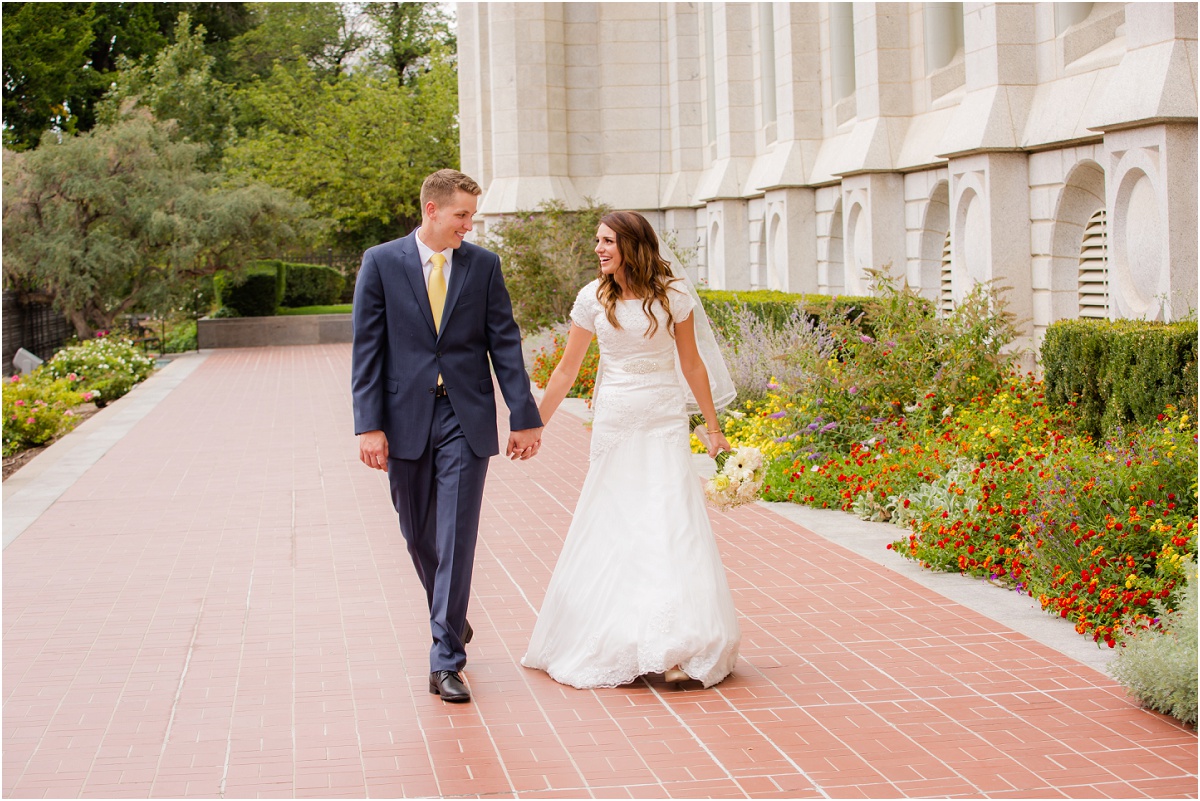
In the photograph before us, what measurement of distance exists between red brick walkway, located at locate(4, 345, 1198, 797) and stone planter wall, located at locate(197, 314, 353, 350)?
913 inches

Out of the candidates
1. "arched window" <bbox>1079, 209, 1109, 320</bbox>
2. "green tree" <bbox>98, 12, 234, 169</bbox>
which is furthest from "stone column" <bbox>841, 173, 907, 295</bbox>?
"green tree" <bbox>98, 12, 234, 169</bbox>

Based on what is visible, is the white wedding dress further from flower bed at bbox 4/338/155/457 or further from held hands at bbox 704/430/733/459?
flower bed at bbox 4/338/155/457

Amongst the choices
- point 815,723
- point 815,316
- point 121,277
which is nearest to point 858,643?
point 815,723

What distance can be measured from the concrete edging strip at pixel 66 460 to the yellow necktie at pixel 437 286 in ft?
17.3

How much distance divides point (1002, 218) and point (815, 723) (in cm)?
825

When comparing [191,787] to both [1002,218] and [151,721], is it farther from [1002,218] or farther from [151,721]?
[1002,218]

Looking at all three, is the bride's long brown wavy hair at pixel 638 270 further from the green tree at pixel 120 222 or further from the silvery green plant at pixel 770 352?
the green tree at pixel 120 222

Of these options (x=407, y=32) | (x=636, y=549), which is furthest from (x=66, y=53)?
(x=636, y=549)

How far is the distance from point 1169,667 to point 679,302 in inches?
96.6

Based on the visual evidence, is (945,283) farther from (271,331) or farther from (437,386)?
(271,331)

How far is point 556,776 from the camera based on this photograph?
4453 mm

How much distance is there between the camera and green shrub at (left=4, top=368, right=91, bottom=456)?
15102 mm

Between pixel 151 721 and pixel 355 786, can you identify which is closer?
pixel 355 786

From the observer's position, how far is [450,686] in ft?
17.4
